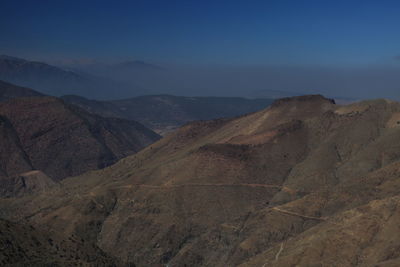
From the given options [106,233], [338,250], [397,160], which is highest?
[397,160]

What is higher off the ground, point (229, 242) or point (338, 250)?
point (338, 250)

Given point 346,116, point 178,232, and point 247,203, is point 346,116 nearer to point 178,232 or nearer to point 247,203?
point 247,203

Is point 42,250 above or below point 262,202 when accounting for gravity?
above

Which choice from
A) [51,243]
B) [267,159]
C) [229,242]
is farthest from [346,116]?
[51,243]

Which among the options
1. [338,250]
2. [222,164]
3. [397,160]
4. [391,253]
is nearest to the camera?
[391,253]

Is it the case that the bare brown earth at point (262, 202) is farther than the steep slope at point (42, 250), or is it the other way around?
the bare brown earth at point (262, 202)

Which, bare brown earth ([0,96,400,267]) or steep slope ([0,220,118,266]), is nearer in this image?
steep slope ([0,220,118,266])

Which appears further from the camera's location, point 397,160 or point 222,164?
point 222,164

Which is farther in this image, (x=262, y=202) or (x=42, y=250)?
(x=262, y=202)
